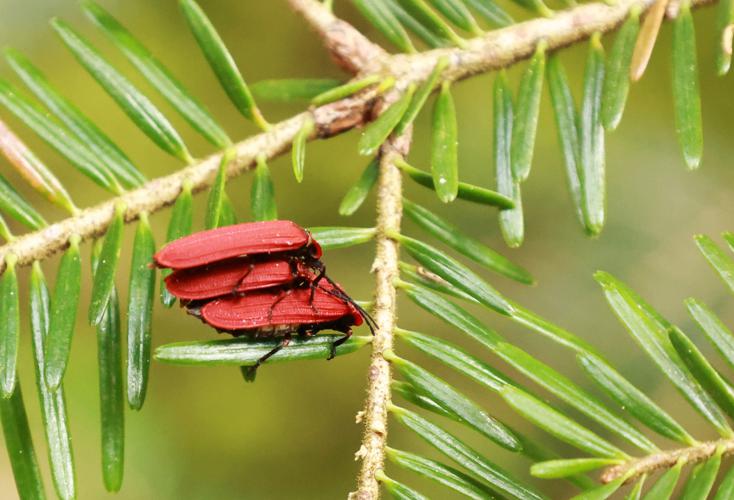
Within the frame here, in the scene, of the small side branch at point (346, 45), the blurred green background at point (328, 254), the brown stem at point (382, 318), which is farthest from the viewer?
the blurred green background at point (328, 254)

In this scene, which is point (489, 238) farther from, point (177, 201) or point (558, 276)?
point (177, 201)

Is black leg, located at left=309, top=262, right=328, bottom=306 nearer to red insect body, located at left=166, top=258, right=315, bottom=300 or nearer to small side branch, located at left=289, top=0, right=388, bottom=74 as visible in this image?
red insect body, located at left=166, top=258, right=315, bottom=300

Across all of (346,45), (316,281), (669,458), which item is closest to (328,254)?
(346,45)

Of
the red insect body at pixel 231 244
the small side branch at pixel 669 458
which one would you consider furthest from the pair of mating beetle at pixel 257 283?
the small side branch at pixel 669 458

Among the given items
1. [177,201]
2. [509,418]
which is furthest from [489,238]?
[177,201]

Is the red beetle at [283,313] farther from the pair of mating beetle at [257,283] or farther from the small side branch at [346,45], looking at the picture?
the small side branch at [346,45]

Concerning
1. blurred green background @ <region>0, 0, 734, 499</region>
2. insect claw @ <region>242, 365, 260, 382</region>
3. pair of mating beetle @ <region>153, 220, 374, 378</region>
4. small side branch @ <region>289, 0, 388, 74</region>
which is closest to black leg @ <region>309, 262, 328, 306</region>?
pair of mating beetle @ <region>153, 220, 374, 378</region>

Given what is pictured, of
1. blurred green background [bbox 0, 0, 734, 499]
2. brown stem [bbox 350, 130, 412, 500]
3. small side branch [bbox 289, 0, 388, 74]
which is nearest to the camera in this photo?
brown stem [bbox 350, 130, 412, 500]
